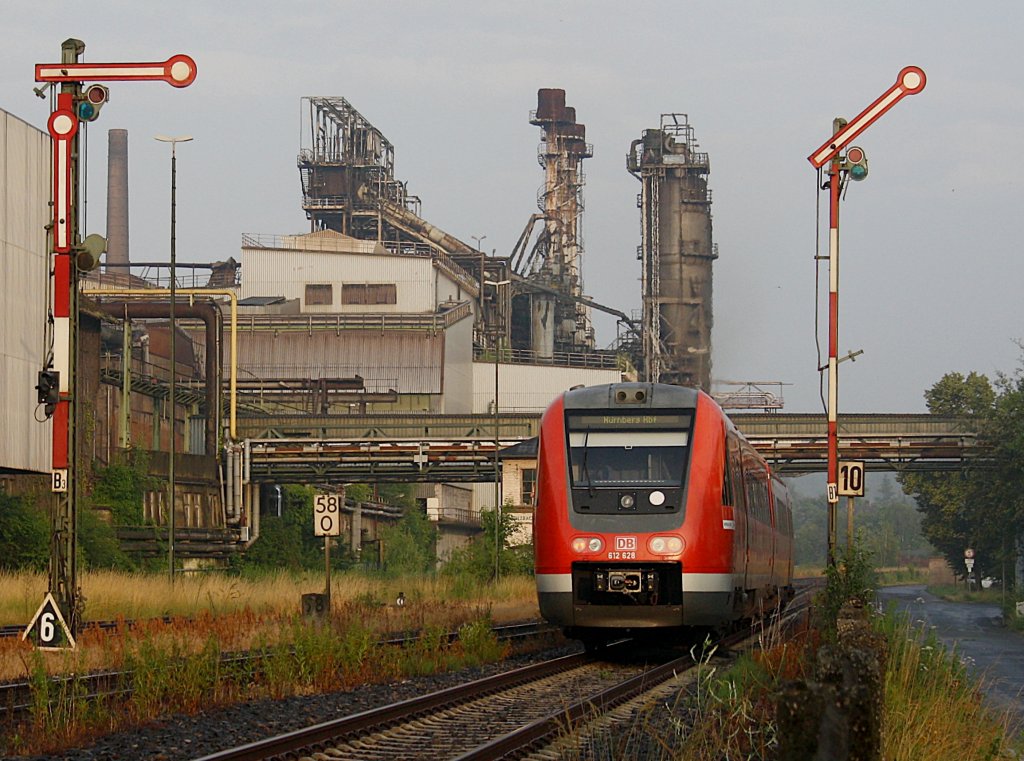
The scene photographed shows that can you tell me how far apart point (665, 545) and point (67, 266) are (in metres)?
7.47

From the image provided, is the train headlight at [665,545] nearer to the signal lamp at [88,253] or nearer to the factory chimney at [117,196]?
the signal lamp at [88,253]

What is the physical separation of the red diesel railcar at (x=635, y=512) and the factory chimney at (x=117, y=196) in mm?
75901

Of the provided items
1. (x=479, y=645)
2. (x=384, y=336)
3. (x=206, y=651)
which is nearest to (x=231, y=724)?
(x=206, y=651)

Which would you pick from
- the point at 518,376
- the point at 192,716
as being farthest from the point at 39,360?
the point at 518,376

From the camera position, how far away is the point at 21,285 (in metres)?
39.9

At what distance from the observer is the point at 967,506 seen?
59562 millimetres

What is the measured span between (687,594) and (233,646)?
6164mm

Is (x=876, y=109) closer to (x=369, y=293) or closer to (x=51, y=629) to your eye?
(x=51, y=629)

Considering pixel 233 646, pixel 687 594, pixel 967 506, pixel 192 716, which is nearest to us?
pixel 192 716

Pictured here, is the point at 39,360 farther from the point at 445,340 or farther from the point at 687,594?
the point at 445,340

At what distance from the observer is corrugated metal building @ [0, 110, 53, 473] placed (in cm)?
3878

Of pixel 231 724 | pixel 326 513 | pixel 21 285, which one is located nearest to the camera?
pixel 231 724

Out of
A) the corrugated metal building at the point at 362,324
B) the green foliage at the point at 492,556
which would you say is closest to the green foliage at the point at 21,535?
the green foliage at the point at 492,556

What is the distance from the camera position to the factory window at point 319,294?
274ft
